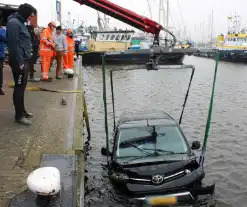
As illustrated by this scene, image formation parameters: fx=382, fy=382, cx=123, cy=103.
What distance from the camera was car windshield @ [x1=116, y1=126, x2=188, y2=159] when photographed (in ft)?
21.9

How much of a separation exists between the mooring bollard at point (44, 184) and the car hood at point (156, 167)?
2218 millimetres

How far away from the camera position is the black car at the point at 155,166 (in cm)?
609

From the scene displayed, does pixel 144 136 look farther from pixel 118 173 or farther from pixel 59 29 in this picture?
pixel 59 29

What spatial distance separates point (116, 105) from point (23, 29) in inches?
402

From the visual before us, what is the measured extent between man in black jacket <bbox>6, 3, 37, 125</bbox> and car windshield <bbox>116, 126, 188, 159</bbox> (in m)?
2.00

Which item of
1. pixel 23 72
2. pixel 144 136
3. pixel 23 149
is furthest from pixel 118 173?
pixel 23 72

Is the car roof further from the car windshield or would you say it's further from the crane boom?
the crane boom

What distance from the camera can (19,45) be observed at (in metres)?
6.74

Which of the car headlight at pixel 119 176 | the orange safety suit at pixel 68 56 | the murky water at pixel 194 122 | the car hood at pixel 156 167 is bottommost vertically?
the murky water at pixel 194 122

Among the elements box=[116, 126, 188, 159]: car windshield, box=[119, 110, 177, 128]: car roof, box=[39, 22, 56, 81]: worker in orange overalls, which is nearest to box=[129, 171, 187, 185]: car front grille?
box=[116, 126, 188, 159]: car windshield

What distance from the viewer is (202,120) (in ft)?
45.8

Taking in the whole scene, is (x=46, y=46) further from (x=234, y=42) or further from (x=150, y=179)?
(x=234, y=42)

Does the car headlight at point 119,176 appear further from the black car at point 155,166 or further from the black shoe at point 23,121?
the black shoe at point 23,121

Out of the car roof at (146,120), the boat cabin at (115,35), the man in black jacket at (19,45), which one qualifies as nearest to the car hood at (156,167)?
the car roof at (146,120)
